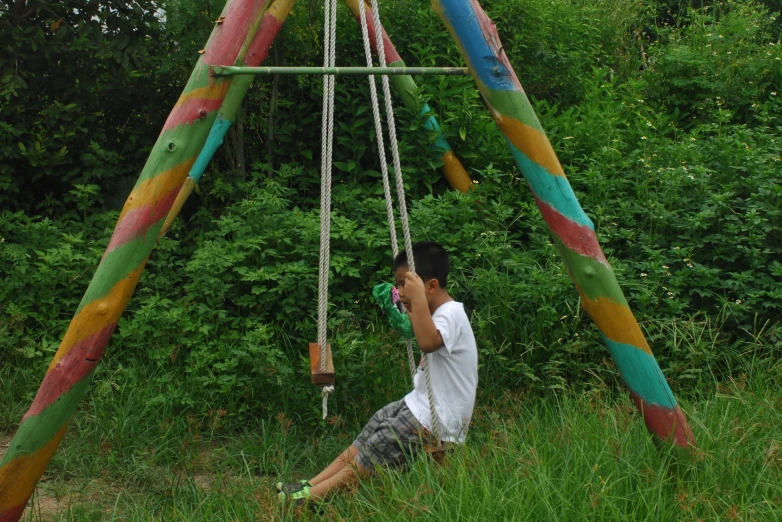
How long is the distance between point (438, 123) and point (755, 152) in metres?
2.01

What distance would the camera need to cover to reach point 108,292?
296 cm

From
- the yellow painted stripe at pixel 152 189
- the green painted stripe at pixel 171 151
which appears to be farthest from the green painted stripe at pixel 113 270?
the green painted stripe at pixel 171 151

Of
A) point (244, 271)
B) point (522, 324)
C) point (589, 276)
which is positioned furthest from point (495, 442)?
point (244, 271)

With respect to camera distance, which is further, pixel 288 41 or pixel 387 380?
pixel 288 41

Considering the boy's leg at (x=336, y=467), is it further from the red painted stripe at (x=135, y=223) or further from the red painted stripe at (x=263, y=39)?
the red painted stripe at (x=263, y=39)

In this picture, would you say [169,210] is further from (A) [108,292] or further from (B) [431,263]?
(B) [431,263]

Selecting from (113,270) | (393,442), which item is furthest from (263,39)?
(393,442)

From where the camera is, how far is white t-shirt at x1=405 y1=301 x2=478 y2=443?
3.22 m

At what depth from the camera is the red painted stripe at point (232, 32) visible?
3.08 m

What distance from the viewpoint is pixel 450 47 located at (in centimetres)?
632

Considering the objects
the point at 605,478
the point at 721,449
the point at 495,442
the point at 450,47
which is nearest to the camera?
the point at 605,478

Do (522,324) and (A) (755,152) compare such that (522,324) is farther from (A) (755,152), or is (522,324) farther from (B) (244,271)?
(A) (755,152)

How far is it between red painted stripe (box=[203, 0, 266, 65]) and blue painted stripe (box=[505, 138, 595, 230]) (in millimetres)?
1093

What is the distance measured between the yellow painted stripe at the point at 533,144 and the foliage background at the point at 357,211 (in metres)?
1.40
